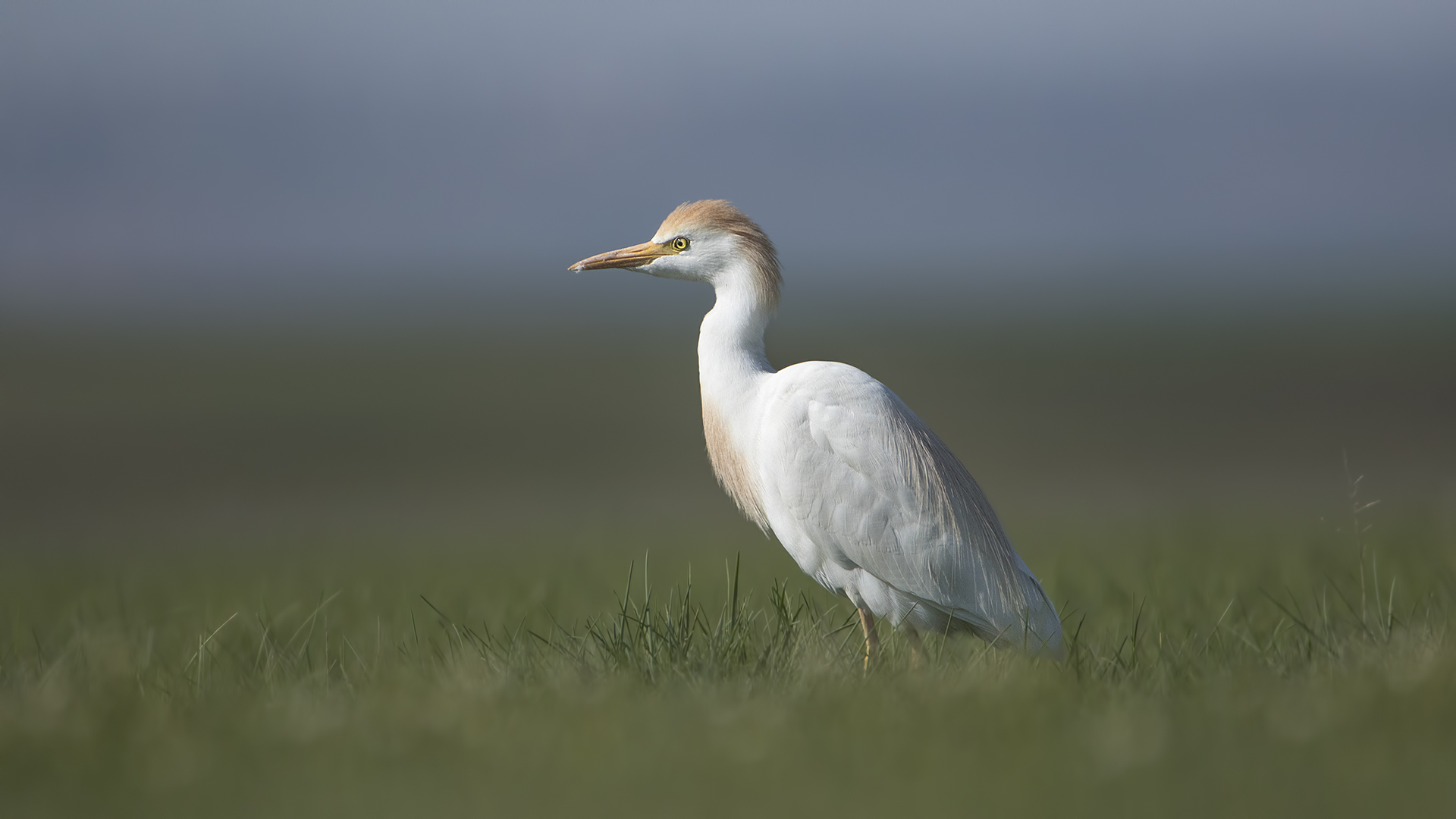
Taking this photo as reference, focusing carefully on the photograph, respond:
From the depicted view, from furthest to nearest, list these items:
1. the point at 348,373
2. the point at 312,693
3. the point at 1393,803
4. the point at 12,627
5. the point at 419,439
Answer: the point at 348,373 → the point at 419,439 → the point at 12,627 → the point at 312,693 → the point at 1393,803

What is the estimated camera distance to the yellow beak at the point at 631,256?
5.66m

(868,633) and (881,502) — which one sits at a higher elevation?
(881,502)

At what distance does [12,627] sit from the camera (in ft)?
18.0

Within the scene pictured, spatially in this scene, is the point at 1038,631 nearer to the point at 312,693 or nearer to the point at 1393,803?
the point at 1393,803

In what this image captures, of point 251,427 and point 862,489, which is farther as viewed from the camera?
point 251,427

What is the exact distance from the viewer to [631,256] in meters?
5.66

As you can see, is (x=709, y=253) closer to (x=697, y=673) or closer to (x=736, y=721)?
(x=697, y=673)

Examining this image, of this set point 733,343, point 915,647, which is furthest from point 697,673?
point 733,343

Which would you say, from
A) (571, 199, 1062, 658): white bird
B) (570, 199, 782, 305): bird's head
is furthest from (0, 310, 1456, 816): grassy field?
(570, 199, 782, 305): bird's head

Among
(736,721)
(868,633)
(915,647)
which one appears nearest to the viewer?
(736,721)

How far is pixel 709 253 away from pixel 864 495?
143 centimetres

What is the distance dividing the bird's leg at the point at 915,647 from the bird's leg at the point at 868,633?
0.14m

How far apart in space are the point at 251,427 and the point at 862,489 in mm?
39943

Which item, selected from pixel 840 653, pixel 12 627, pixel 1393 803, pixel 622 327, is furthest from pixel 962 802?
pixel 622 327
